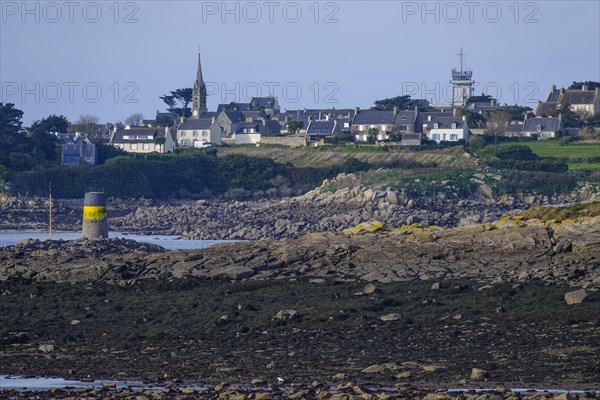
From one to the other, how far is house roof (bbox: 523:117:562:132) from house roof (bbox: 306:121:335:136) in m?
13.6

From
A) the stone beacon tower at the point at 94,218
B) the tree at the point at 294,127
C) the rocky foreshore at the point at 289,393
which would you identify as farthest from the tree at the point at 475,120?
the rocky foreshore at the point at 289,393

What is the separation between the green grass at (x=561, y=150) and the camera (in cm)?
7194

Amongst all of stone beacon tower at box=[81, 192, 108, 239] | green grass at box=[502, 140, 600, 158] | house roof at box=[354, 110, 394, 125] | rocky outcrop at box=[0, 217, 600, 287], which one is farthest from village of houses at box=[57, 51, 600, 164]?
rocky outcrop at box=[0, 217, 600, 287]

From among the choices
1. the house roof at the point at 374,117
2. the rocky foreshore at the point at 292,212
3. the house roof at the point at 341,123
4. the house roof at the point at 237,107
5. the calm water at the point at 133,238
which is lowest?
the calm water at the point at 133,238

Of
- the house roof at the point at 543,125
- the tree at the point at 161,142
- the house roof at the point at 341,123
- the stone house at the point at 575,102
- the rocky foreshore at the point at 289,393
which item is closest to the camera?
the rocky foreshore at the point at 289,393

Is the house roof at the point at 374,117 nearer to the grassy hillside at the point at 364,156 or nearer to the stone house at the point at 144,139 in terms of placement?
the grassy hillside at the point at 364,156

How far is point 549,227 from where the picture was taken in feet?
91.1

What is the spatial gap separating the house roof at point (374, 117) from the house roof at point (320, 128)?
1.90 meters

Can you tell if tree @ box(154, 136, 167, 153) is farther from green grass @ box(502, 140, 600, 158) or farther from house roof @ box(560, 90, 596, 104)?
house roof @ box(560, 90, 596, 104)

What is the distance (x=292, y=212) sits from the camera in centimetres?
5581

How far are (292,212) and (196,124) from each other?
1549 inches

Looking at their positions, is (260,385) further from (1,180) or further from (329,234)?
(1,180)

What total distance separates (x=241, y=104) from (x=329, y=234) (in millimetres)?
84451

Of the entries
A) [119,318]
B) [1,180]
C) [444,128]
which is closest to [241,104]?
[444,128]
